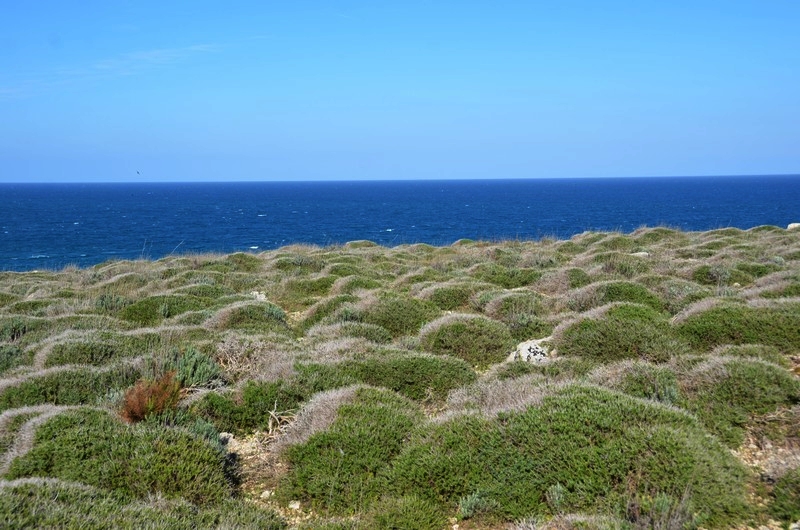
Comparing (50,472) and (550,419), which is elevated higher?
(550,419)

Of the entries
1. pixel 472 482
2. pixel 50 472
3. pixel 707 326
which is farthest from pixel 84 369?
pixel 707 326

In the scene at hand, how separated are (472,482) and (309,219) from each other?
104719 millimetres

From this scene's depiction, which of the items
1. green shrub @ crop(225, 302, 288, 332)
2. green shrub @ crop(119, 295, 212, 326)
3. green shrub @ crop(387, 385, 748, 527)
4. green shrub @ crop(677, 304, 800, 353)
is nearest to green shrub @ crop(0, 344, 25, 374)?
green shrub @ crop(119, 295, 212, 326)

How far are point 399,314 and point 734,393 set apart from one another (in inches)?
305

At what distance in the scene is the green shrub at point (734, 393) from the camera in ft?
22.7

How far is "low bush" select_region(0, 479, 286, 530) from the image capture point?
15.2 feet

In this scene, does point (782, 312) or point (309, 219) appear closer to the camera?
point (782, 312)

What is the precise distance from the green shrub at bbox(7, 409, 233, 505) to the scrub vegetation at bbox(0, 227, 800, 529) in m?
0.02

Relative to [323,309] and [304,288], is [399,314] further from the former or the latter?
[304,288]

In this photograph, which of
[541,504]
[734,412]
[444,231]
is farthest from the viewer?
[444,231]

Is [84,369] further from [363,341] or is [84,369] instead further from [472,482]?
[472,482]

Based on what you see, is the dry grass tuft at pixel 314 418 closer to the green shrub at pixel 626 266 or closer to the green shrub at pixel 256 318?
the green shrub at pixel 256 318

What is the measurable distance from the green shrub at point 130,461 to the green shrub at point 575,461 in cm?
190

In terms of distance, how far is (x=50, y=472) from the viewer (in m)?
6.17
